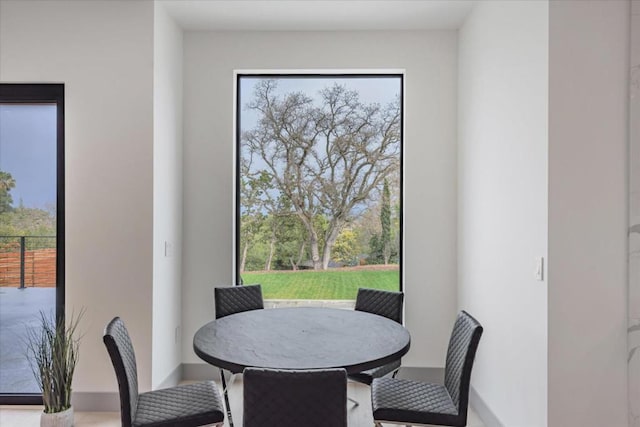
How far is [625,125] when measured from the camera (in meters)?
2.07

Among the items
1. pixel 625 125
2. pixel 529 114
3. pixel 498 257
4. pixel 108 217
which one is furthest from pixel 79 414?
pixel 625 125

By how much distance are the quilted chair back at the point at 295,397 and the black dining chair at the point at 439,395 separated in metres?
0.52

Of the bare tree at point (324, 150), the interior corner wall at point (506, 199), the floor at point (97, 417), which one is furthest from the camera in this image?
the bare tree at point (324, 150)

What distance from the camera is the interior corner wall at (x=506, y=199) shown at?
2.22m

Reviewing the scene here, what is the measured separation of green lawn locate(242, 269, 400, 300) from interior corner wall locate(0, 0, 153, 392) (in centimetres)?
112

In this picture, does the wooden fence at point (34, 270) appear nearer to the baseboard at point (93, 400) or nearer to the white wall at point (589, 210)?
the baseboard at point (93, 400)

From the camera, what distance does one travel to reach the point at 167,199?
3.44m

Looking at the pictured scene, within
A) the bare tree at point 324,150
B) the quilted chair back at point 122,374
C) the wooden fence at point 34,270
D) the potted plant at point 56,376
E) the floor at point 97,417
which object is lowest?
the floor at point 97,417

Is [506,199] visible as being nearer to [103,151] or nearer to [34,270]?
[103,151]

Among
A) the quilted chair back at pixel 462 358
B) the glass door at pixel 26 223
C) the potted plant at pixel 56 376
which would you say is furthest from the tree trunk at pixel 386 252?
the glass door at pixel 26 223

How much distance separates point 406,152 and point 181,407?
2602mm

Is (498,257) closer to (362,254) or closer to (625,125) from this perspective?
(625,125)

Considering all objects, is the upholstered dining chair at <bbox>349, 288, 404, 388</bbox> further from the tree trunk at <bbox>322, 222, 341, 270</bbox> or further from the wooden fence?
the wooden fence

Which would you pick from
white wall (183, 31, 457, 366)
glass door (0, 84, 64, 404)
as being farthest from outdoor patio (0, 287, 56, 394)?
white wall (183, 31, 457, 366)
